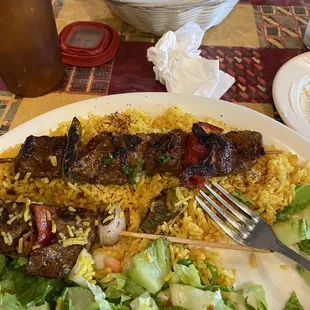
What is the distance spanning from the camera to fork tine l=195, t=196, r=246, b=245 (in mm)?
2133

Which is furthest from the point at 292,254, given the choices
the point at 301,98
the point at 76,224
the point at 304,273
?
the point at 301,98

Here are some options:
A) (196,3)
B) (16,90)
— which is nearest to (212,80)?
(196,3)

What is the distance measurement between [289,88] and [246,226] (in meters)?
1.28

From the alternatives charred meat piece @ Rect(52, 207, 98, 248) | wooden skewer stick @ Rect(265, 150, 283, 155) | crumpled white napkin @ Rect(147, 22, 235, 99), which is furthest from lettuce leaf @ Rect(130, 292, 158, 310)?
crumpled white napkin @ Rect(147, 22, 235, 99)

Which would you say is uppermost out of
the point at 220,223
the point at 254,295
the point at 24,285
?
the point at 220,223

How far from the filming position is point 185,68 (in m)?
3.12

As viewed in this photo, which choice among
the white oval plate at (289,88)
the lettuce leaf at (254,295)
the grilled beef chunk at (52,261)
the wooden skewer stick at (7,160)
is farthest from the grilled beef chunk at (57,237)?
the white oval plate at (289,88)

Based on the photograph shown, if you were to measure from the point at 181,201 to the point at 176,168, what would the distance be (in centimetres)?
19

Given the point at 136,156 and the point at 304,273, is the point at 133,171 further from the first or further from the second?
the point at 304,273

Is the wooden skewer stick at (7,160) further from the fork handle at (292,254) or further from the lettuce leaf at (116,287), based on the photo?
the fork handle at (292,254)

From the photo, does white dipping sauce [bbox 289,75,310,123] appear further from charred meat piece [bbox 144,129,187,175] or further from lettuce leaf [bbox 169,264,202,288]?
lettuce leaf [bbox 169,264,202,288]

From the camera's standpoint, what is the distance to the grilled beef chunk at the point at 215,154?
2.17m

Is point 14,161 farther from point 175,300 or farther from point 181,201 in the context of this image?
point 175,300

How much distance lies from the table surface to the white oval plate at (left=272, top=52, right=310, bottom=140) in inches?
6.9
